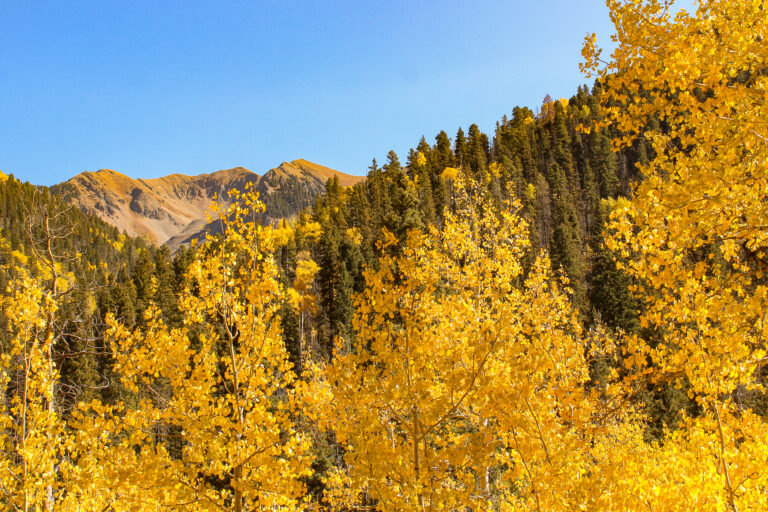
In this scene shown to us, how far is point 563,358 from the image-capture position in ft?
23.1

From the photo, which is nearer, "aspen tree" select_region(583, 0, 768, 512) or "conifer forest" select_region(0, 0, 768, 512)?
"aspen tree" select_region(583, 0, 768, 512)

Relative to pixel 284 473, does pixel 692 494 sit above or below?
below

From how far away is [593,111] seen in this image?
68500mm

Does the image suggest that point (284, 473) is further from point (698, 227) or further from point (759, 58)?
A: point (759, 58)

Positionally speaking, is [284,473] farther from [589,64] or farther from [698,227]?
[589,64]

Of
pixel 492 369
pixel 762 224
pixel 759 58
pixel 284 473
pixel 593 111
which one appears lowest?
pixel 284 473

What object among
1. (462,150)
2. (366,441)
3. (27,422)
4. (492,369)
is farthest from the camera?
(462,150)

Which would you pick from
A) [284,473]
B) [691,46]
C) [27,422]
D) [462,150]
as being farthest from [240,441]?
[462,150]

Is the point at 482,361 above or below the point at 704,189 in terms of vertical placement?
below

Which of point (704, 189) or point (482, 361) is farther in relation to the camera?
point (482, 361)

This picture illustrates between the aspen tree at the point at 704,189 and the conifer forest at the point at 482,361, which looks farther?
the conifer forest at the point at 482,361

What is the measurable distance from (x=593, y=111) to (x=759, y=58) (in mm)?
75503

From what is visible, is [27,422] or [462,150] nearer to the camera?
[27,422]

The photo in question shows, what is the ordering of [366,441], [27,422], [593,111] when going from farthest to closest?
1. [593,111]
2. [27,422]
3. [366,441]
